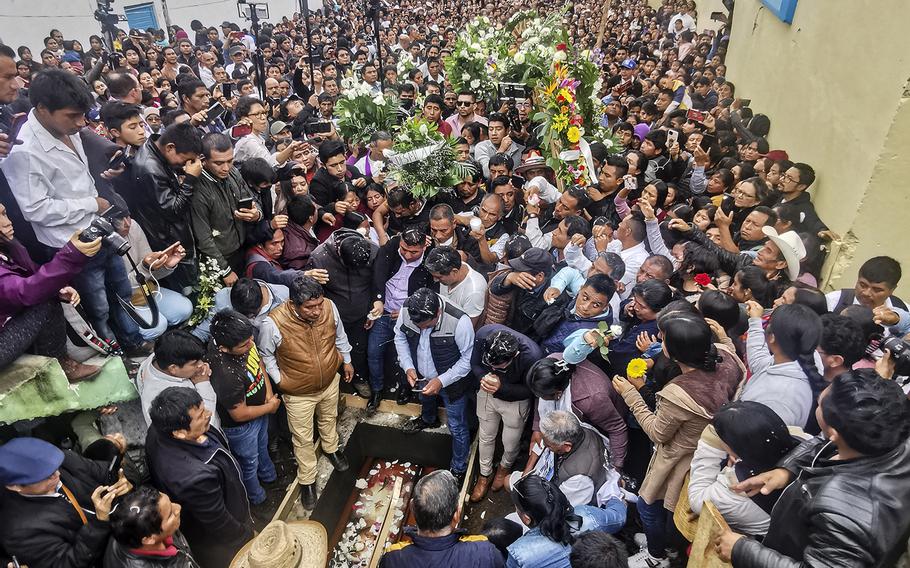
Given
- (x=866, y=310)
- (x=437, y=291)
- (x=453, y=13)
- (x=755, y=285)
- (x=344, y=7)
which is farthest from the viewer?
(x=344, y=7)

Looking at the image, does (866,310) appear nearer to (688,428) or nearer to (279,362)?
(688,428)

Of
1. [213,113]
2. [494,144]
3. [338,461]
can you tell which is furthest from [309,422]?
[494,144]

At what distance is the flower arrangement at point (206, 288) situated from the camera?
387cm

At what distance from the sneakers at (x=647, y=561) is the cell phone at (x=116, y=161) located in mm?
4294

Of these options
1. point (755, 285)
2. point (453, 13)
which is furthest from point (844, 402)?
point (453, 13)

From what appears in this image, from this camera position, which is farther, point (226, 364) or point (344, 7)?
point (344, 7)

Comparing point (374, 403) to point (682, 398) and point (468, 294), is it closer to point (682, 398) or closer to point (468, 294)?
point (468, 294)

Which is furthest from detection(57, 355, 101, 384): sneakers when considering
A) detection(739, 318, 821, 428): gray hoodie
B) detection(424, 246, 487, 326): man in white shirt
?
detection(739, 318, 821, 428): gray hoodie

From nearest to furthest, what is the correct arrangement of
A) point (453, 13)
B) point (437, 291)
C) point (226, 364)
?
point (226, 364) < point (437, 291) < point (453, 13)

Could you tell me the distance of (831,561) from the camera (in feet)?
5.96

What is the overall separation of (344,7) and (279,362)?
21262 millimetres

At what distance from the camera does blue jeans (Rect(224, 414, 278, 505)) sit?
3.63m

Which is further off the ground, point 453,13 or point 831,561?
point 453,13

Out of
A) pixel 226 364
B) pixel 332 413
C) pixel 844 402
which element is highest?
pixel 844 402
